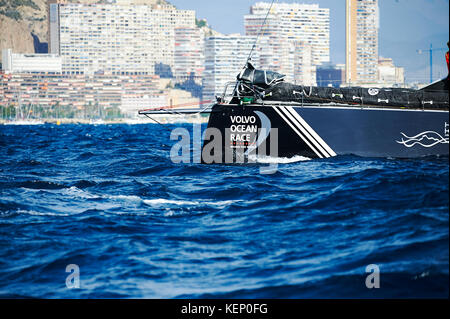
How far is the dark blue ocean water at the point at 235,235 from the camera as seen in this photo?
610 centimetres

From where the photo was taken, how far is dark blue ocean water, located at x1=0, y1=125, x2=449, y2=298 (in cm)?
610

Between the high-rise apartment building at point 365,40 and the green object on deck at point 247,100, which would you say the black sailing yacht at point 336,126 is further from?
the high-rise apartment building at point 365,40

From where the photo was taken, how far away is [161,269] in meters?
6.63

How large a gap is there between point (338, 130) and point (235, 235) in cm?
732

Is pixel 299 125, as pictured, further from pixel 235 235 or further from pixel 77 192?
pixel 235 235

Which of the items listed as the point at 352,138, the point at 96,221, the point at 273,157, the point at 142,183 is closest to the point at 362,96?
the point at 352,138

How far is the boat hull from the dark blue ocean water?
1.78 metres

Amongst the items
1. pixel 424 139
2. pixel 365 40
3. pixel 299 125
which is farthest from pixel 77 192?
pixel 365 40

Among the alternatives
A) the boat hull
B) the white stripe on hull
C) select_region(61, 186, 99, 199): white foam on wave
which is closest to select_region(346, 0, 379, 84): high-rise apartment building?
the boat hull

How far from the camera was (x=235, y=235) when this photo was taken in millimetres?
7867

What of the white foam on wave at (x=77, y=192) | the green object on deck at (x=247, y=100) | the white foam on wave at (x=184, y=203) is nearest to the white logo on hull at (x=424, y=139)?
the green object on deck at (x=247, y=100)

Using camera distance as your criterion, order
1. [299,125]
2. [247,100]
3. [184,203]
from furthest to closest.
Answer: [247,100]
[299,125]
[184,203]
